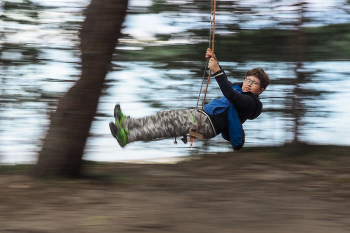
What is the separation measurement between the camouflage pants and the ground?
36.3 inches

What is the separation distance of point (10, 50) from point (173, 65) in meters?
2.53

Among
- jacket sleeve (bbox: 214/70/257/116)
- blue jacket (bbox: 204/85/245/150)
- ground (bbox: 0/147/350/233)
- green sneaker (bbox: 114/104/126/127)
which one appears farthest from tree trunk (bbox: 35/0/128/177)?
jacket sleeve (bbox: 214/70/257/116)

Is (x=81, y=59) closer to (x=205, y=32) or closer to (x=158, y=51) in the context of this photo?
(x=158, y=51)

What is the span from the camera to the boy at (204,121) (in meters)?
4.12

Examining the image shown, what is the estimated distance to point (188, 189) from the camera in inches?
215

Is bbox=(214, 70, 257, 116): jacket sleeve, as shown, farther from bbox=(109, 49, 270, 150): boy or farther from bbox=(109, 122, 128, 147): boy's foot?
bbox=(109, 122, 128, 147): boy's foot

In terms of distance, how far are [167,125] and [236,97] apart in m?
0.77

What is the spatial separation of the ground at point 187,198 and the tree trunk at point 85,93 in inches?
13.2

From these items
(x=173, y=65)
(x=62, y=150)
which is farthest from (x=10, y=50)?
(x=173, y=65)

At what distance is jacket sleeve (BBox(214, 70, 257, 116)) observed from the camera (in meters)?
3.90

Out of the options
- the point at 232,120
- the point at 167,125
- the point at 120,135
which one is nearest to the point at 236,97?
the point at 232,120

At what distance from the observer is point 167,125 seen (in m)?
4.17

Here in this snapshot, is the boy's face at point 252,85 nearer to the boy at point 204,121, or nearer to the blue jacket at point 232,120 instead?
the boy at point 204,121

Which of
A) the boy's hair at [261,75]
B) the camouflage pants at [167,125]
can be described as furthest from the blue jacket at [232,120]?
Result: the boy's hair at [261,75]
